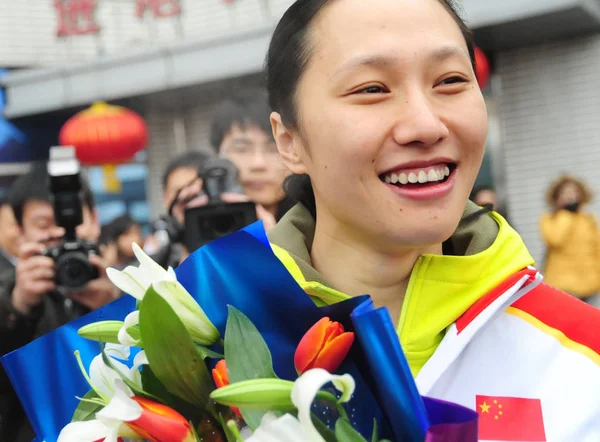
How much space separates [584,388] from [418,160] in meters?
0.43

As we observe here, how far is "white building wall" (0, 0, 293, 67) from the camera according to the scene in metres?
9.81

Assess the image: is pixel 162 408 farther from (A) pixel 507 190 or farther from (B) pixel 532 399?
(A) pixel 507 190

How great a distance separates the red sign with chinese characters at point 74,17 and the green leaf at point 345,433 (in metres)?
9.39

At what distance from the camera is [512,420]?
4.33 feet

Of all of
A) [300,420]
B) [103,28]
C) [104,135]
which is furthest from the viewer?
[103,28]

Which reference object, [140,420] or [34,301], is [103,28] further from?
[140,420]

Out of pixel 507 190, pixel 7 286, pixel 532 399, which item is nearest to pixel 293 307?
pixel 532 399

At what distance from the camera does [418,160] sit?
1.27 metres

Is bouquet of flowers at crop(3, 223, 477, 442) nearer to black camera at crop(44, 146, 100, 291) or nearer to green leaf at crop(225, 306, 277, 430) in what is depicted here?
green leaf at crop(225, 306, 277, 430)

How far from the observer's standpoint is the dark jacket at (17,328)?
2586mm

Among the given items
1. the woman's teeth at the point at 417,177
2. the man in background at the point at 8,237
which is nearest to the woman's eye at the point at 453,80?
the woman's teeth at the point at 417,177

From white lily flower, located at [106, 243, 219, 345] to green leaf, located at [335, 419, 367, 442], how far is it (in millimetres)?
261

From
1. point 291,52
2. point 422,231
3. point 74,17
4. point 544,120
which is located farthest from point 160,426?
point 74,17

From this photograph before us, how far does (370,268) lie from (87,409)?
0.49 metres
